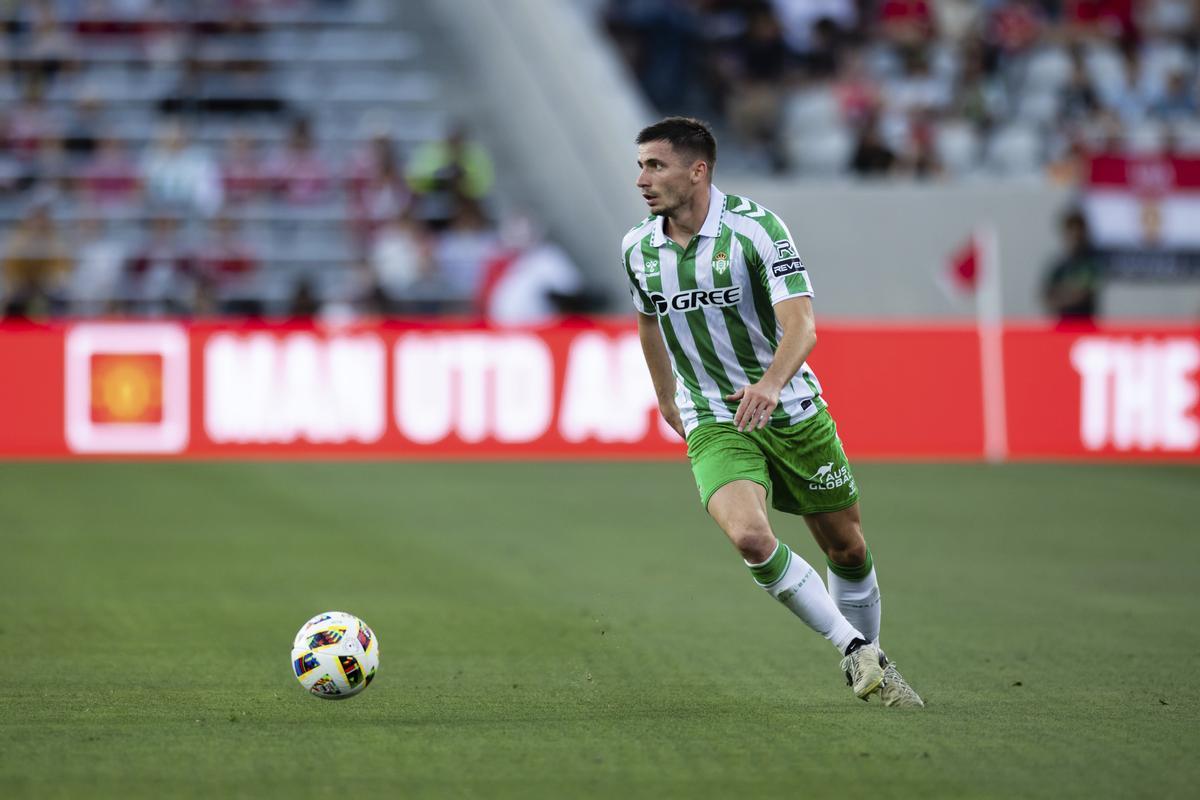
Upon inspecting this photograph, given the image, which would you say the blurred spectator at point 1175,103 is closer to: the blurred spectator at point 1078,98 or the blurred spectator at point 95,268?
the blurred spectator at point 1078,98

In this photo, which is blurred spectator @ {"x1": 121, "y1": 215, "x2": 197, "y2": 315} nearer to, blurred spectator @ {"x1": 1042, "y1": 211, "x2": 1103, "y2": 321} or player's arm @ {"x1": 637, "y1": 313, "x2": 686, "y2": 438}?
blurred spectator @ {"x1": 1042, "y1": 211, "x2": 1103, "y2": 321}

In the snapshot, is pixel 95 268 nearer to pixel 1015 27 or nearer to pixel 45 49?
pixel 45 49

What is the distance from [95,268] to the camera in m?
23.3

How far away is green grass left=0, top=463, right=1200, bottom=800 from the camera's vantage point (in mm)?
6258

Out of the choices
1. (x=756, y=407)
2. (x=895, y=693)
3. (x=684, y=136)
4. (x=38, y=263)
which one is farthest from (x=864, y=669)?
(x=38, y=263)

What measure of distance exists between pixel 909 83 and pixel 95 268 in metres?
10.6

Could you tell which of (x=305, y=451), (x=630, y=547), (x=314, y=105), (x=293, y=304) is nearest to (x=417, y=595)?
(x=630, y=547)

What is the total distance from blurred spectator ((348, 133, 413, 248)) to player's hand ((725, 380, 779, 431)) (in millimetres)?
16711

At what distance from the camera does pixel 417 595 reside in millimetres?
11000

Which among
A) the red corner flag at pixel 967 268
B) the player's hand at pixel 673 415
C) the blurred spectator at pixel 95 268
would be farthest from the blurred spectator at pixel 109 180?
the player's hand at pixel 673 415

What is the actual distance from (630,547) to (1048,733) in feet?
21.9

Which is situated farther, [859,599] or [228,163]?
[228,163]

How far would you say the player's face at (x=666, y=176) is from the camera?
7.51m

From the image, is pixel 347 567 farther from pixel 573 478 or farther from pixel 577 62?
pixel 577 62
